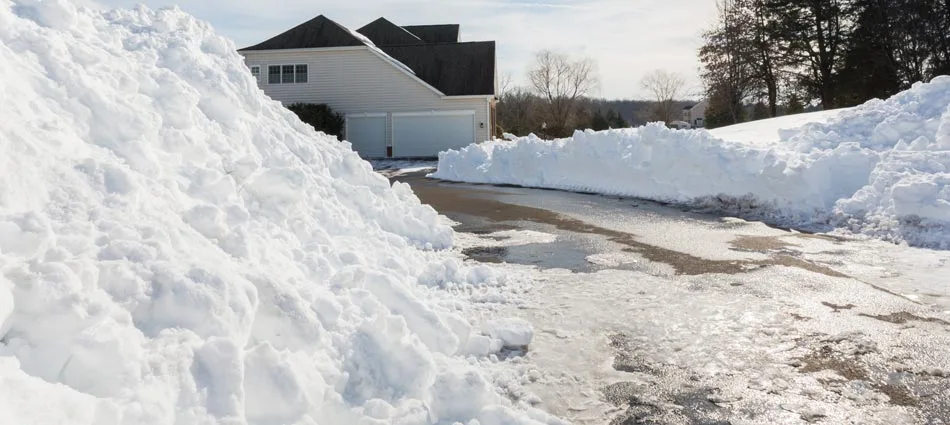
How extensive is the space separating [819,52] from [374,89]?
22142 mm

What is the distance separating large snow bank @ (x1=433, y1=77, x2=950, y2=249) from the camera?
8.73 meters

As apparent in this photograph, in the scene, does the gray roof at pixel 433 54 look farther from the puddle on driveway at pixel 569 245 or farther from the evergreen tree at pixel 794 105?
the puddle on driveway at pixel 569 245

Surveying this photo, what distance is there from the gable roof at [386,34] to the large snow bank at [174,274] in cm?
3332

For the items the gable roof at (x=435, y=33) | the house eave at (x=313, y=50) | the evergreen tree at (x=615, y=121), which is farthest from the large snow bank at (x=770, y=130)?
the evergreen tree at (x=615, y=121)

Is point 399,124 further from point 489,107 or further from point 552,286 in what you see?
point 552,286

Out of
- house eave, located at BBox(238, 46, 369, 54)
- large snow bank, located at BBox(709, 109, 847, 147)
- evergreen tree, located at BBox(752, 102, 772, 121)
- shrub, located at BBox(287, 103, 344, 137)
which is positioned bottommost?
large snow bank, located at BBox(709, 109, 847, 147)

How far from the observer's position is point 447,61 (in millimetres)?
33125

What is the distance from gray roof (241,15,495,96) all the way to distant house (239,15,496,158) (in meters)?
0.05

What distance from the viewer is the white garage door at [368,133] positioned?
102 feet

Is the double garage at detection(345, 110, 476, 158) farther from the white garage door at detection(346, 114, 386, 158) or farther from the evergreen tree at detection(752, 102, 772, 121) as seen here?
the evergreen tree at detection(752, 102, 772, 121)

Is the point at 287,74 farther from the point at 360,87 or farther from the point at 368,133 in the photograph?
the point at 368,133

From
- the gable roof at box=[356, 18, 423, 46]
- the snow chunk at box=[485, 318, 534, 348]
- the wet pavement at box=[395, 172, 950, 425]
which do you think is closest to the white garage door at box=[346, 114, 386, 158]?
the gable roof at box=[356, 18, 423, 46]

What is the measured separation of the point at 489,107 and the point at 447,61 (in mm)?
3848

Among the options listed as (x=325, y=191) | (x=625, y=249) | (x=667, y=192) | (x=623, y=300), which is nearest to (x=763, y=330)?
(x=623, y=300)
